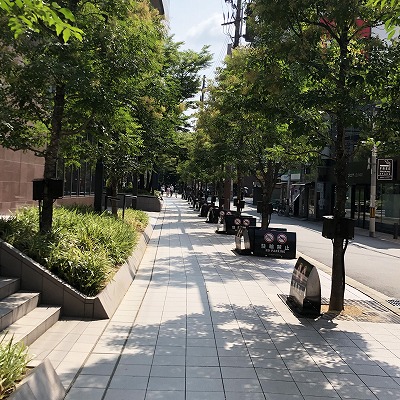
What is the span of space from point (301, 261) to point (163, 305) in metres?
2.52

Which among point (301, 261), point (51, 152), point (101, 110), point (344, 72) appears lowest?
point (301, 261)

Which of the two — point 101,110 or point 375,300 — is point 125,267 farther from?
point 375,300

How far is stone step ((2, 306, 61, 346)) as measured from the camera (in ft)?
17.4

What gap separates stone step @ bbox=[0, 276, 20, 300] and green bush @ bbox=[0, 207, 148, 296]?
0.57m

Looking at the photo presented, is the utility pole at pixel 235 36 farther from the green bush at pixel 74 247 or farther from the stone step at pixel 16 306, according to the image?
the stone step at pixel 16 306

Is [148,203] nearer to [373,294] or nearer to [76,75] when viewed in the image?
[373,294]

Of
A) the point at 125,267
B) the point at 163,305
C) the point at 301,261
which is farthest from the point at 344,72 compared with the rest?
the point at 125,267

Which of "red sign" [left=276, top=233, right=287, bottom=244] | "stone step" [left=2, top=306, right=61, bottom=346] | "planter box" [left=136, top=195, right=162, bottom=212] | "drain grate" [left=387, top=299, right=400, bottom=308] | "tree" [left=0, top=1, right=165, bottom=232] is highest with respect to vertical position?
"tree" [left=0, top=1, right=165, bottom=232]

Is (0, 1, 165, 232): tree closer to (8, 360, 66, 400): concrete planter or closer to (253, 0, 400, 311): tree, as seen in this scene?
(253, 0, 400, 311): tree

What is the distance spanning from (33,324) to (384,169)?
2604 centimetres

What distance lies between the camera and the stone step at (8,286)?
6.27m

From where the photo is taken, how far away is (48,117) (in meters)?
9.26

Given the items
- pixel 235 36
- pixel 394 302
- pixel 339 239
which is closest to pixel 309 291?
pixel 339 239

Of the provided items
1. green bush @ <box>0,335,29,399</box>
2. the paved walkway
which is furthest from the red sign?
green bush @ <box>0,335,29,399</box>
